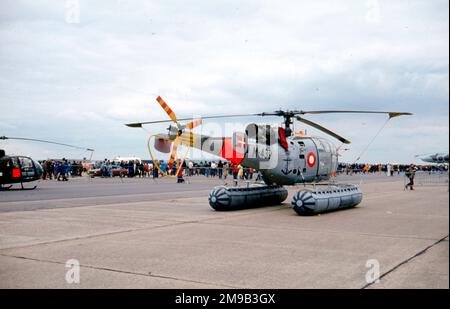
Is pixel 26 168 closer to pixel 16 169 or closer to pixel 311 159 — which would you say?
pixel 16 169

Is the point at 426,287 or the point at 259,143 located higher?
the point at 259,143

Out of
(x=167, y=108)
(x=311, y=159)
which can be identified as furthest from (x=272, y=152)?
(x=167, y=108)

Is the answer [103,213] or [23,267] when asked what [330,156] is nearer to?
[103,213]

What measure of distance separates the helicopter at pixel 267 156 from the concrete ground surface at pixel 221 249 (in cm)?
81

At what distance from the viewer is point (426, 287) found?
5.61 metres

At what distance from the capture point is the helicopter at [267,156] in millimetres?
14438

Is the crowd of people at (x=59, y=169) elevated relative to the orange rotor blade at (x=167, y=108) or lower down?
lower down

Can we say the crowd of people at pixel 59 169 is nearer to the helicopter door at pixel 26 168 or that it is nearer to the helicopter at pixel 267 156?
the helicopter door at pixel 26 168

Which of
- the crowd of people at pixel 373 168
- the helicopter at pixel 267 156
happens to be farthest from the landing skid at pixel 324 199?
the crowd of people at pixel 373 168

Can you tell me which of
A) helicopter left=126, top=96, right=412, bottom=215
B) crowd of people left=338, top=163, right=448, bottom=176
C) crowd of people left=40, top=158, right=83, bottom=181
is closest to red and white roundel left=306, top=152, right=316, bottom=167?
helicopter left=126, top=96, right=412, bottom=215

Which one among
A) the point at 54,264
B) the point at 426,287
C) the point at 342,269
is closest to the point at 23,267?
the point at 54,264

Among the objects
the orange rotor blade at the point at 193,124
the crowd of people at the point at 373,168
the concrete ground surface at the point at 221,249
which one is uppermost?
the orange rotor blade at the point at 193,124
